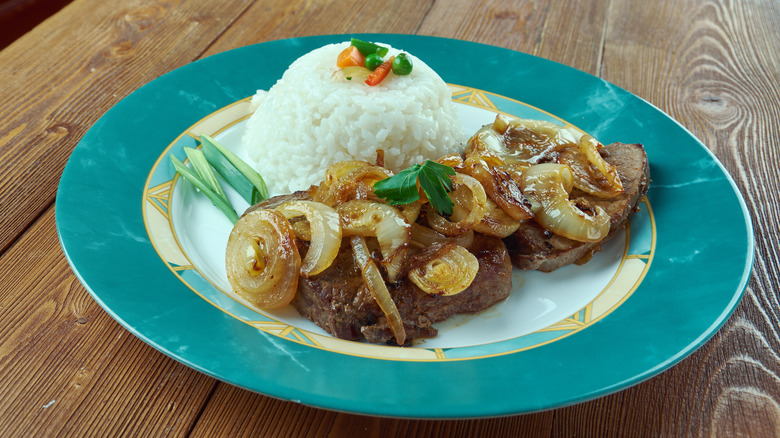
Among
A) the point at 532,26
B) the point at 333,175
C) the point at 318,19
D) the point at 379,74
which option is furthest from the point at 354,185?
the point at 532,26

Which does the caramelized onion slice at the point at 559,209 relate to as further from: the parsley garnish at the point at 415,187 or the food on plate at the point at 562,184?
the parsley garnish at the point at 415,187

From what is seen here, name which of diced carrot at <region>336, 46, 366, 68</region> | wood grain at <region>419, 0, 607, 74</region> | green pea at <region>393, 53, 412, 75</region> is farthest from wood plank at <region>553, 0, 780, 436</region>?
diced carrot at <region>336, 46, 366, 68</region>

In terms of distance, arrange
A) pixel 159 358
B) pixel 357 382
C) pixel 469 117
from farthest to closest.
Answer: pixel 469 117 → pixel 159 358 → pixel 357 382

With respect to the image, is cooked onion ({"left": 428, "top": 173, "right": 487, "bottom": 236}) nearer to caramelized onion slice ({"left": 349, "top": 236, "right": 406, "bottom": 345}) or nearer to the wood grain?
caramelized onion slice ({"left": 349, "top": 236, "right": 406, "bottom": 345})

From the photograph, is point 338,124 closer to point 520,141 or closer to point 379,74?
point 379,74

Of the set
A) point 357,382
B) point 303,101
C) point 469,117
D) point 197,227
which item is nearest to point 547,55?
point 469,117

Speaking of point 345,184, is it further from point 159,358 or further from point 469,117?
point 469,117

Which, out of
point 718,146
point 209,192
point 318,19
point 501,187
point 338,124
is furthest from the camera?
point 318,19
